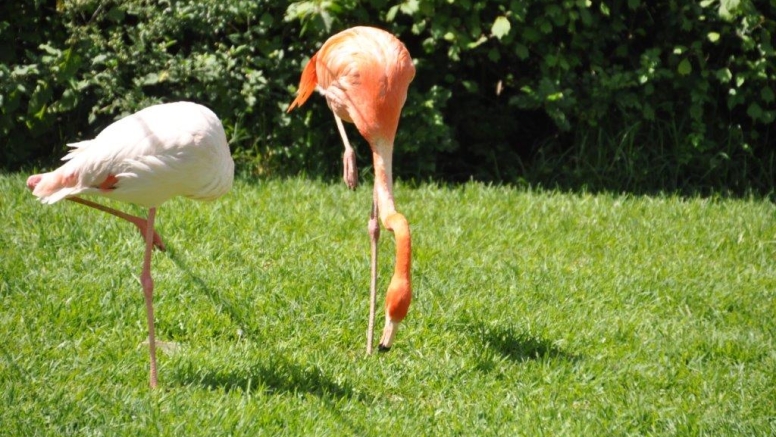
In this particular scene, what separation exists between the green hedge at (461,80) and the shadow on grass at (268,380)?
2.95 m

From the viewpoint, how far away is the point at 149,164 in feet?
12.0

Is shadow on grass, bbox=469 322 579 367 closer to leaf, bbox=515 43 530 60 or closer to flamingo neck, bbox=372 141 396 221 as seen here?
flamingo neck, bbox=372 141 396 221

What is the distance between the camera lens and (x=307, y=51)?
699 centimetres

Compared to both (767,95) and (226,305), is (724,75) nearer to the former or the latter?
(767,95)

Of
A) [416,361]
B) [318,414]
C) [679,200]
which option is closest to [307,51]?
[679,200]

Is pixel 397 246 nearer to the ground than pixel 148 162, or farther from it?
nearer to the ground

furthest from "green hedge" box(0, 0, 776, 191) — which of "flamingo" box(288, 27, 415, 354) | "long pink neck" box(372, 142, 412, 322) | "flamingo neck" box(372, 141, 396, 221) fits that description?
"long pink neck" box(372, 142, 412, 322)

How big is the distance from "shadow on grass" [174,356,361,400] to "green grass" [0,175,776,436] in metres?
0.01

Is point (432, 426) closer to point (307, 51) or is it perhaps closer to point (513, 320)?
point (513, 320)

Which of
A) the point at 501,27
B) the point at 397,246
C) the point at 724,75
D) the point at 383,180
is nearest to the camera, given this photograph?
the point at 397,246

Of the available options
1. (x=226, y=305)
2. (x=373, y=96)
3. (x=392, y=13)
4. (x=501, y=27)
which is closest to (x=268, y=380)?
(x=226, y=305)

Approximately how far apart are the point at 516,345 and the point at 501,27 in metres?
2.85

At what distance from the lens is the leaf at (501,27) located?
21.2 feet

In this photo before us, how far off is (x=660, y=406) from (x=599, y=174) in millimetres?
3591
